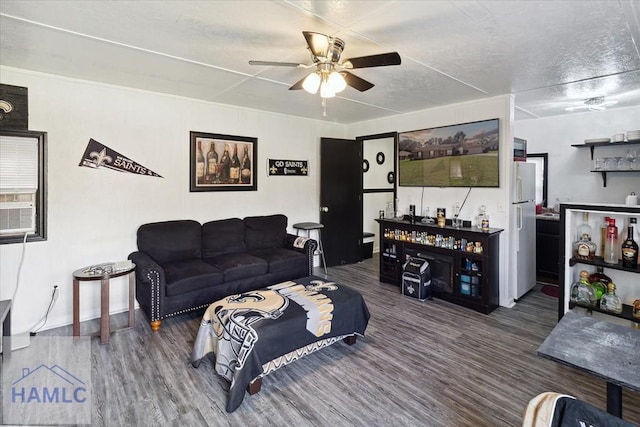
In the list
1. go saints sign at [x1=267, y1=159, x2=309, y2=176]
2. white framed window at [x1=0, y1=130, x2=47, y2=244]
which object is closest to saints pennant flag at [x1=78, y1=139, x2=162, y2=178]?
white framed window at [x1=0, y1=130, x2=47, y2=244]

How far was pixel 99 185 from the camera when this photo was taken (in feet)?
11.9

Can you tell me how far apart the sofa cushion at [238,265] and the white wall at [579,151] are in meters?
4.76

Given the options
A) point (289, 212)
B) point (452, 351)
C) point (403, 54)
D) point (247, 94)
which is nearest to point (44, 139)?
point (247, 94)

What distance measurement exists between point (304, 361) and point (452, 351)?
1.31 m

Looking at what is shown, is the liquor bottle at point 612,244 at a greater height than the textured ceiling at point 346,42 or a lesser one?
lesser

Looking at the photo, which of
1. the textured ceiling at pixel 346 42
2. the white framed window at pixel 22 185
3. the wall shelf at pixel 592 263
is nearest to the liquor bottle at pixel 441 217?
the textured ceiling at pixel 346 42

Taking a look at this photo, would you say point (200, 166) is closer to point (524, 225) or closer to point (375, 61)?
point (375, 61)

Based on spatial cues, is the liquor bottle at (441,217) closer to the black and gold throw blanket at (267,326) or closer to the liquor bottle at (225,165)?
the black and gold throw blanket at (267,326)

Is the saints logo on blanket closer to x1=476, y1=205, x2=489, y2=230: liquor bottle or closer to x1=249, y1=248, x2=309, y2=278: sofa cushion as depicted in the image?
x1=249, y1=248, x2=309, y2=278: sofa cushion

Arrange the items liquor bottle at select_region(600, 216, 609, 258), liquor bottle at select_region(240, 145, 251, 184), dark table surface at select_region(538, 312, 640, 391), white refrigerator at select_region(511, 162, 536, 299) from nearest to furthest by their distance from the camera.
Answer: dark table surface at select_region(538, 312, 640, 391), liquor bottle at select_region(600, 216, 609, 258), white refrigerator at select_region(511, 162, 536, 299), liquor bottle at select_region(240, 145, 251, 184)

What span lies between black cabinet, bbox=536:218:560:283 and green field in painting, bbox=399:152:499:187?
1.60 metres

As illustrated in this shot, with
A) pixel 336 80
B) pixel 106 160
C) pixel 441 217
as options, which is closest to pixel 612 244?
pixel 441 217

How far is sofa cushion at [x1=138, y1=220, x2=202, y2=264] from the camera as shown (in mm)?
3799

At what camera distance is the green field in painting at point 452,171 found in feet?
13.4
